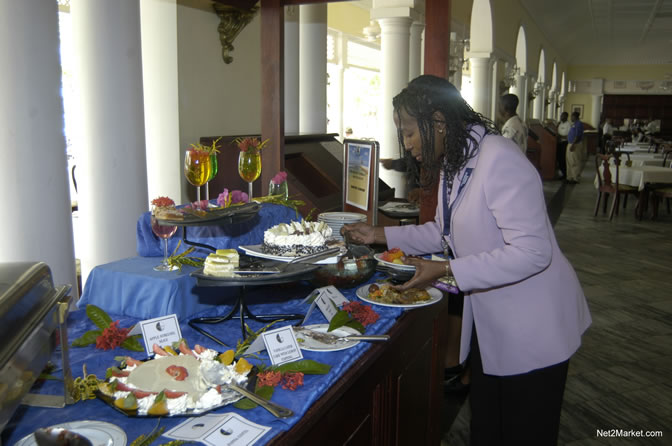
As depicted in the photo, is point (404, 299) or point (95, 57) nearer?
point (404, 299)

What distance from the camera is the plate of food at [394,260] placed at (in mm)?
2072

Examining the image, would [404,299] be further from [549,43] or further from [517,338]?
[549,43]

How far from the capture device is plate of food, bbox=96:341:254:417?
42.0 inches

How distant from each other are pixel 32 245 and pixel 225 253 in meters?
1.23

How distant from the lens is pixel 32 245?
7.59 feet

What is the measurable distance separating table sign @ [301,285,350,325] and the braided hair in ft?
1.56

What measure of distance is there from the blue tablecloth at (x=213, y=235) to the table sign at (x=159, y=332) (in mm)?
586

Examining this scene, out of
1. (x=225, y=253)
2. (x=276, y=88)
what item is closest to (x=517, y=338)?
(x=225, y=253)

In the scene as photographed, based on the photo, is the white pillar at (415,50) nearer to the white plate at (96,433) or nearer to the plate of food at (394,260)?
the plate of food at (394,260)

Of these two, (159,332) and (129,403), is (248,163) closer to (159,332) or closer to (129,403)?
(159,332)

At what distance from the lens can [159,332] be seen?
1355 millimetres

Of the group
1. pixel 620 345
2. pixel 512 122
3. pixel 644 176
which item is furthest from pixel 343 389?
pixel 644 176
